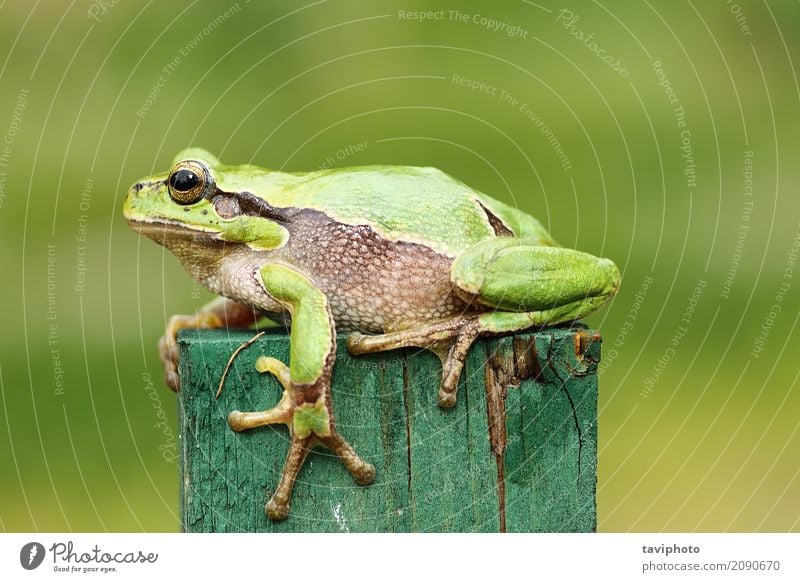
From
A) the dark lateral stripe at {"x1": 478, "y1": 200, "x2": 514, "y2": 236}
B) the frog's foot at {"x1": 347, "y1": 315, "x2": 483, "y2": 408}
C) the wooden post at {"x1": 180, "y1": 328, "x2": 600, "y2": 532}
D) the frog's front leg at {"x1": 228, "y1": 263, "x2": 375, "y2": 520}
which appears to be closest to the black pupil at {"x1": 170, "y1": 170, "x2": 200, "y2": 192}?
the wooden post at {"x1": 180, "y1": 328, "x2": 600, "y2": 532}

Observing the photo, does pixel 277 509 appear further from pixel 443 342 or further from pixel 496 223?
pixel 496 223

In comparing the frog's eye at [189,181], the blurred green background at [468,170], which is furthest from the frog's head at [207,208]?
the blurred green background at [468,170]

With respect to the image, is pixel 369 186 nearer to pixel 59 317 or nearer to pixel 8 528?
pixel 8 528

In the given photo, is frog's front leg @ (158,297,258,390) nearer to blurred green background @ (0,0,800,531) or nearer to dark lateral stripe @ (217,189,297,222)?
dark lateral stripe @ (217,189,297,222)

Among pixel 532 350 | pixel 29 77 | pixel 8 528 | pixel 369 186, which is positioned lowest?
pixel 8 528

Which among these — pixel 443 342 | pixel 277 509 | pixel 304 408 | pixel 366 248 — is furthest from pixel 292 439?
pixel 366 248

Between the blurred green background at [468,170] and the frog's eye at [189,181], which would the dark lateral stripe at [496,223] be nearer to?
the frog's eye at [189,181]

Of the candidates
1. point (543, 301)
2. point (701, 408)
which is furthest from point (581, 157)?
point (543, 301)
